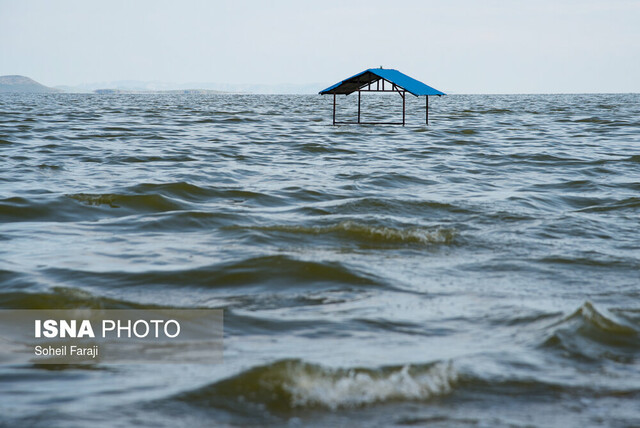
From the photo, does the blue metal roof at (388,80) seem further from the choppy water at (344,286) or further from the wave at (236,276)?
the wave at (236,276)

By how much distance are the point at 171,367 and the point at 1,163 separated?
37.2 feet

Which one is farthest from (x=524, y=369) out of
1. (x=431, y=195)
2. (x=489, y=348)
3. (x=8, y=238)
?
(x=431, y=195)

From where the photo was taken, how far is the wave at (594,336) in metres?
4.21

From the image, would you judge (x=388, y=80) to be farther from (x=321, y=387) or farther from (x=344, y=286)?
(x=321, y=387)

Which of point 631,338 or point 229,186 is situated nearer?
point 631,338

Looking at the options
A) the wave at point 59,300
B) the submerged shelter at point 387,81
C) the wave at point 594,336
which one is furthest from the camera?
the submerged shelter at point 387,81

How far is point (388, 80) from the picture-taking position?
78.9ft

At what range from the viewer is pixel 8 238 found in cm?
737

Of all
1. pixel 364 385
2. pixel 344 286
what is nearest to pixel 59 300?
pixel 344 286

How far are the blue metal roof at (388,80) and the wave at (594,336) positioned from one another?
19282mm

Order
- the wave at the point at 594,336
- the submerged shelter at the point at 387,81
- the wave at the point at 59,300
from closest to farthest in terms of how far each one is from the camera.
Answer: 1. the wave at the point at 594,336
2. the wave at the point at 59,300
3. the submerged shelter at the point at 387,81

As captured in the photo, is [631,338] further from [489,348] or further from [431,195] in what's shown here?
[431,195]

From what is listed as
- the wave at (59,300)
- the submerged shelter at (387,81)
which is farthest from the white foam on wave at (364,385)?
the submerged shelter at (387,81)

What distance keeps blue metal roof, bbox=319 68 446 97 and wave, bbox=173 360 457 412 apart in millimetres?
20343
